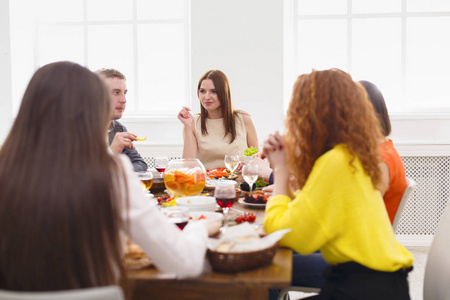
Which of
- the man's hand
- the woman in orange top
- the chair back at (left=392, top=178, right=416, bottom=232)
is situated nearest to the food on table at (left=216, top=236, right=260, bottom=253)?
the woman in orange top

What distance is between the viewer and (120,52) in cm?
461

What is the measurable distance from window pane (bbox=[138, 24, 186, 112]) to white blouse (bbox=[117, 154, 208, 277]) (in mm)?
3575

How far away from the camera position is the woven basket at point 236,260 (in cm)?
110

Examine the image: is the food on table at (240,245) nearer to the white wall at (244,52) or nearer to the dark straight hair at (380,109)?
the dark straight hair at (380,109)

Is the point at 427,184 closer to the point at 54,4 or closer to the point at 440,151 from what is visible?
the point at 440,151

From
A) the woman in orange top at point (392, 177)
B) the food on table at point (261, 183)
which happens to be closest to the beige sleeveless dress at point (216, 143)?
the food on table at point (261, 183)

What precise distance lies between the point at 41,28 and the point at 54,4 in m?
0.29

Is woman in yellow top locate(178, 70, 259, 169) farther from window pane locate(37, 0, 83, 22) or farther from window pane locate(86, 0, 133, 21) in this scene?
window pane locate(37, 0, 83, 22)

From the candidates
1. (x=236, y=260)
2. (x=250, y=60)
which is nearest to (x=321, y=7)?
(x=250, y=60)

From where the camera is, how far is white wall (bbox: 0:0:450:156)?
4.04m

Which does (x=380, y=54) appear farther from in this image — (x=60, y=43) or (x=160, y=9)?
(x=60, y=43)

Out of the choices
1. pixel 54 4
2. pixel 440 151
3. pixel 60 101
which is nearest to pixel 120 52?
pixel 54 4

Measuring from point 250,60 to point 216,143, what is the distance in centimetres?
98

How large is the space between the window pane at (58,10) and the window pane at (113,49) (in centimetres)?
22
